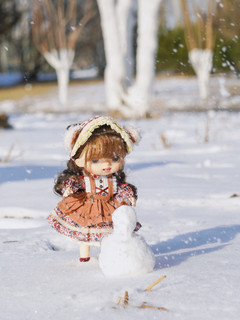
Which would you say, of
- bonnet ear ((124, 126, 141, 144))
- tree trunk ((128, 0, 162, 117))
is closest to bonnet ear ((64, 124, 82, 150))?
bonnet ear ((124, 126, 141, 144))

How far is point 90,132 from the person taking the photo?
6.97 feet

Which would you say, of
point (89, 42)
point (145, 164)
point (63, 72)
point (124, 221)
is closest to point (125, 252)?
point (124, 221)

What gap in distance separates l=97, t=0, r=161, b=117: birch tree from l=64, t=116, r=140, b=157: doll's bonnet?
7.45 m

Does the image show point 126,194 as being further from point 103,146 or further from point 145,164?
point 145,164

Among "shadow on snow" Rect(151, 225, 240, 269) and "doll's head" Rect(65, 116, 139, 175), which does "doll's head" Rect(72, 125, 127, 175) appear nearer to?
"doll's head" Rect(65, 116, 139, 175)

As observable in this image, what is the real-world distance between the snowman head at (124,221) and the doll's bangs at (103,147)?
31 centimetres

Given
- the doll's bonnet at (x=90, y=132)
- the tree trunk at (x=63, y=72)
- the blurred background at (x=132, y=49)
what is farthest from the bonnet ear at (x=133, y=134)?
the tree trunk at (x=63, y=72)

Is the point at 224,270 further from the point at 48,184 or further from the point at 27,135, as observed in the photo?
the point at 27,135

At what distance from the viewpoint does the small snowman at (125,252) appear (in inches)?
72.4

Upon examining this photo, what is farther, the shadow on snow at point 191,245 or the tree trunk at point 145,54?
the tree trunk at point 145,54

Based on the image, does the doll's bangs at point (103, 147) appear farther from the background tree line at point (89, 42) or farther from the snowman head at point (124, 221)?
the background tree line at point (89, 42)

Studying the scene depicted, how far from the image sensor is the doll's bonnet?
6.98 ft

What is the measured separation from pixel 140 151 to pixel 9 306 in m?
4.13

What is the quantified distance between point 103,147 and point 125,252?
0.48 metres
